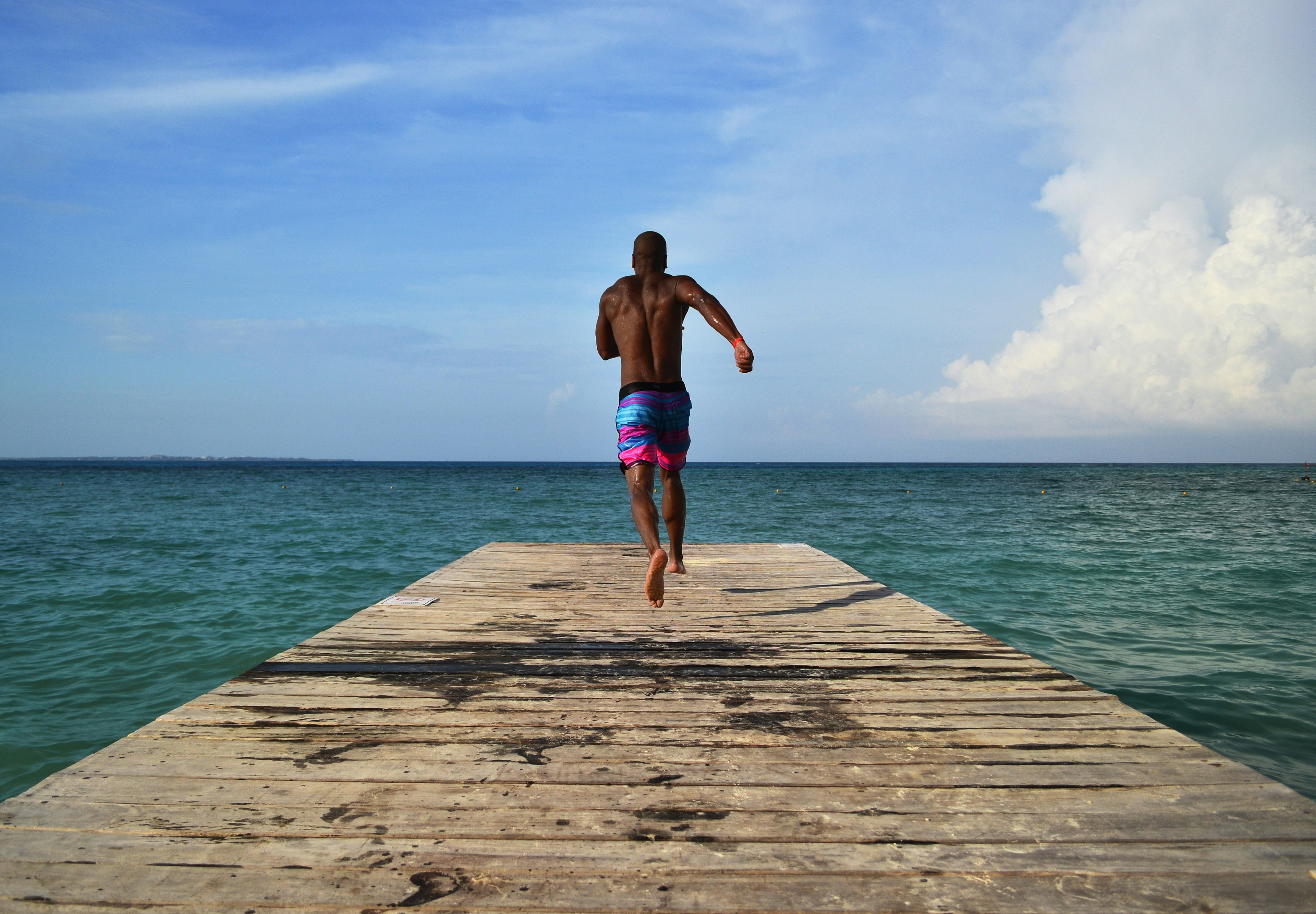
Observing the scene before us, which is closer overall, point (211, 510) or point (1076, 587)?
point (1076, 587)

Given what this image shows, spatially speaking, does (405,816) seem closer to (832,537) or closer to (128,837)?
(128,837)

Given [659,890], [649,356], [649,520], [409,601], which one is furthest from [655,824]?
[409,601]

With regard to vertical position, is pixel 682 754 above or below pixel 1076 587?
above

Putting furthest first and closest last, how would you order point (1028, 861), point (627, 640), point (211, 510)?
point (211, 510), point (627, 640), point (1028, 861)

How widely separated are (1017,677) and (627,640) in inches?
75.3

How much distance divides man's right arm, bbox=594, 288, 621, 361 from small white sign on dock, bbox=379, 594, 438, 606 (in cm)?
A: 202

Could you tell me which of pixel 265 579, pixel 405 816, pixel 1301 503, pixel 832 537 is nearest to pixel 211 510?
pixel 265 579

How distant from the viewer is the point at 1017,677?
330 centimetres

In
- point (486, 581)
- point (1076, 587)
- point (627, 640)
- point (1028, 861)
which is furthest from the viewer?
point (1076, 587)

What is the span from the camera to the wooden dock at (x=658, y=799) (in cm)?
166

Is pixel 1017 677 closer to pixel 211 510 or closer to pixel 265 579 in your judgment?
pixel 265 579

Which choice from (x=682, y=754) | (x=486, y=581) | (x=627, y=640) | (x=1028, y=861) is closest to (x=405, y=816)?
(x=682, y=754)

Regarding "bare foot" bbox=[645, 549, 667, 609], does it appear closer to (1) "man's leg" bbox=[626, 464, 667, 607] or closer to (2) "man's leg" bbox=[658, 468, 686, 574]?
(1) "man's leg" bbox=[626, 464, 667, 607]

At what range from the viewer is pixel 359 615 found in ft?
15.1
